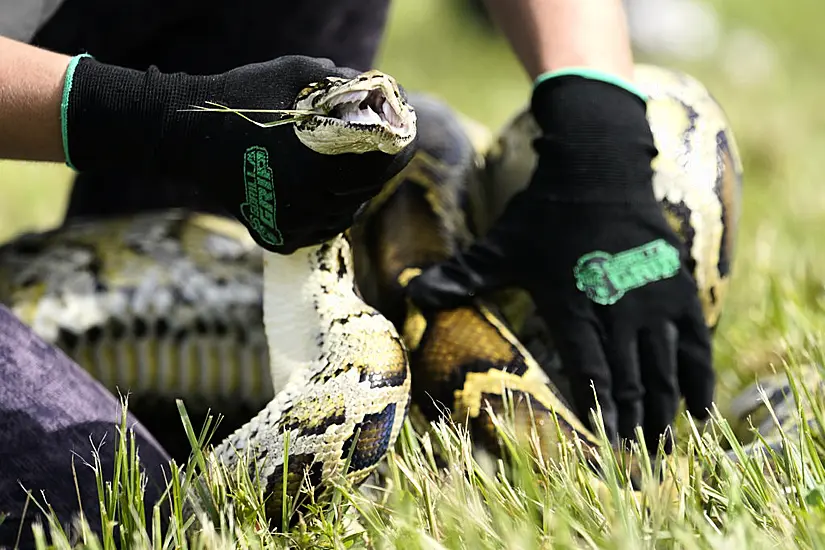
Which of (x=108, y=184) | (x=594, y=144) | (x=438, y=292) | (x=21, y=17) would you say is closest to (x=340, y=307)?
(x=438, y=292)

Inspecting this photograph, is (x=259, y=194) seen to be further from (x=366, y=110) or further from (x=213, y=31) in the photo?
(x=213, y=31)

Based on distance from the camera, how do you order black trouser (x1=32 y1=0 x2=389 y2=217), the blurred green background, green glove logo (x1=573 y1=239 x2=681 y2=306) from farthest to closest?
the blurred green background, black trouser (x1=32 y1=0 x2=389 y2=217), green glove logo (x1=573 y1=239 x2=681 y2=306)

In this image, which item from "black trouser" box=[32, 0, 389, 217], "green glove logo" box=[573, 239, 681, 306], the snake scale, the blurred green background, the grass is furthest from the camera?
the blurred green background

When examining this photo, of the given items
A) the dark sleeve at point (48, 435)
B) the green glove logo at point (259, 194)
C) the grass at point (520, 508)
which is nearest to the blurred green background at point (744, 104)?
the grass at point (520, 508)

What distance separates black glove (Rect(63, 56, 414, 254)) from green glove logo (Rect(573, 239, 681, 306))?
2.10 ft

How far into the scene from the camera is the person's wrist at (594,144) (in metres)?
2.46

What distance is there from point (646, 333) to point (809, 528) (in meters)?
0.90

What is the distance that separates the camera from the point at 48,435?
2.11 meters

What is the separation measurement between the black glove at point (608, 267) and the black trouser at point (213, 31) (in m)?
0.94

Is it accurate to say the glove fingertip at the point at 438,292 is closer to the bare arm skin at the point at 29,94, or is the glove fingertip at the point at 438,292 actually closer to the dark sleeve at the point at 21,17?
the bare arm skin at the point at 29,94

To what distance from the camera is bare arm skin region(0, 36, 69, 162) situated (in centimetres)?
204

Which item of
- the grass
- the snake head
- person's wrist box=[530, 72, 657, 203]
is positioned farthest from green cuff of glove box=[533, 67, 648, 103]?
the grass

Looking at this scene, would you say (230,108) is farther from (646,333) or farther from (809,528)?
(809,528)

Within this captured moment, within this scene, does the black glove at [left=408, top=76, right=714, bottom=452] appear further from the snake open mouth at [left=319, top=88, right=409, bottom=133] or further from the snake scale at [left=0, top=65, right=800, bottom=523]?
the snake open mouth at [left=319, top=88, right=409, bottom=133]
